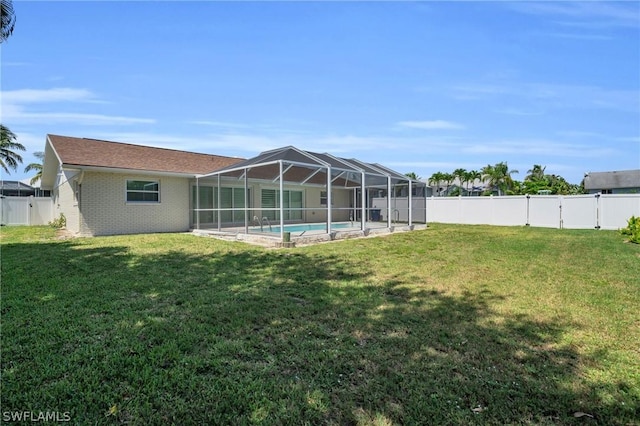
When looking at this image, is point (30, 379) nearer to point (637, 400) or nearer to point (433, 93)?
point (637, 400)

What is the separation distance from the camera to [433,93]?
47.3 ft

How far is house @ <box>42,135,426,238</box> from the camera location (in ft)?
40.5

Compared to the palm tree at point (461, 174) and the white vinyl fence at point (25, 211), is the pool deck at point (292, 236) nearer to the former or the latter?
the white vinyl fence at point (25, 211)

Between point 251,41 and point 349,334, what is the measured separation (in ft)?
33.1

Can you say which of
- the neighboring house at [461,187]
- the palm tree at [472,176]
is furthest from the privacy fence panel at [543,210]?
the palm tree at [472,176]

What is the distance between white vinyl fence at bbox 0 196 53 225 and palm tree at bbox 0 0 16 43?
46.2 feet

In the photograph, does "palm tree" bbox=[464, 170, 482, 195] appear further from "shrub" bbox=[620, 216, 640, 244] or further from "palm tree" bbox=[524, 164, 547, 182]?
"shrub" bbox=[620, 216, 640, 244]

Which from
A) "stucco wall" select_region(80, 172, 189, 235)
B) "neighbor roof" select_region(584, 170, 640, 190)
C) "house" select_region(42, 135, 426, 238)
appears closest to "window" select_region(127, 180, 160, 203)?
"house" select_region(42, 135, 426, 238)

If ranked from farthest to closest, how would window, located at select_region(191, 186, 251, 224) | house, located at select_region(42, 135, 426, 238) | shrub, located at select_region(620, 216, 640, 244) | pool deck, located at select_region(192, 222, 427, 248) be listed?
window, located at select_region(191, 186, 251, 224) < house, located at select_region(42, 135, 426, 238) < shrub, located at select_region(620, 216, 640, 244) < pool deck, located at select_region(192, 222, 427, 248)

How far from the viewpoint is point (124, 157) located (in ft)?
46.8

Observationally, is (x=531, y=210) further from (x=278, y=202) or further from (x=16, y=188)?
(x=16, y=188)

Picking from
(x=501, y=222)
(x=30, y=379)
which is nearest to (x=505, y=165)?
(x=501, y=222)

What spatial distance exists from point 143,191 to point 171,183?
117cm

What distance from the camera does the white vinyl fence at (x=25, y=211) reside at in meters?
19.3
